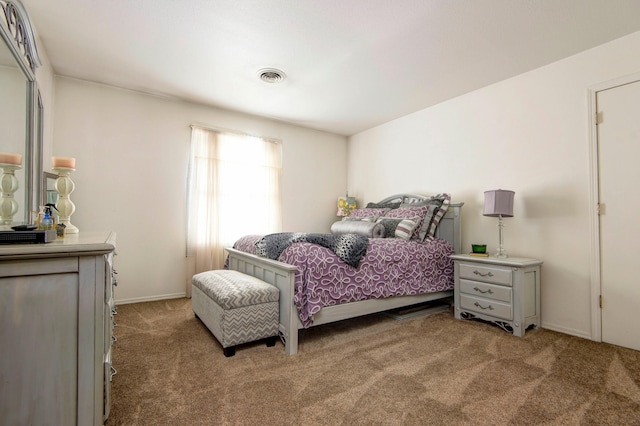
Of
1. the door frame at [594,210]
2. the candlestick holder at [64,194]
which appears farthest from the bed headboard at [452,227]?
the candlestick holder at [64,194]

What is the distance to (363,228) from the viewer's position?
11.5ft

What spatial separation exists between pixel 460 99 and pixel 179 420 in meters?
4.11

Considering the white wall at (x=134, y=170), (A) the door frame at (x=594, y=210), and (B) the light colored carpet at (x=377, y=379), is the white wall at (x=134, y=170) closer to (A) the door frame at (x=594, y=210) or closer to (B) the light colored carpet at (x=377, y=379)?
(B) the light colored carpet at (x=377, y=379)

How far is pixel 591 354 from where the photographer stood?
2322 millimetres

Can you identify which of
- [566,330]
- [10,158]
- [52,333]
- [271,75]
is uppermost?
[271,75]

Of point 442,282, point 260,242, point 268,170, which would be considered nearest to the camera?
point 260,242

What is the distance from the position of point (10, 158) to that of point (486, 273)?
3.51 meters

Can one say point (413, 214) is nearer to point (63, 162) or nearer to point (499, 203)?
point (499, 203)

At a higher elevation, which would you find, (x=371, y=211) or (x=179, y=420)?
(x=371, y=211)

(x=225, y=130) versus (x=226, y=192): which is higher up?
(x=225, y=130)

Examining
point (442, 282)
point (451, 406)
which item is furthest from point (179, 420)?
point (442, 282)

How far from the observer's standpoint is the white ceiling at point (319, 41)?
2217mm

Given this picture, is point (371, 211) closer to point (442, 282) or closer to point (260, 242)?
point (442, 282)

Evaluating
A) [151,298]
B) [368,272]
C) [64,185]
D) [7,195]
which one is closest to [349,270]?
[368,272]
